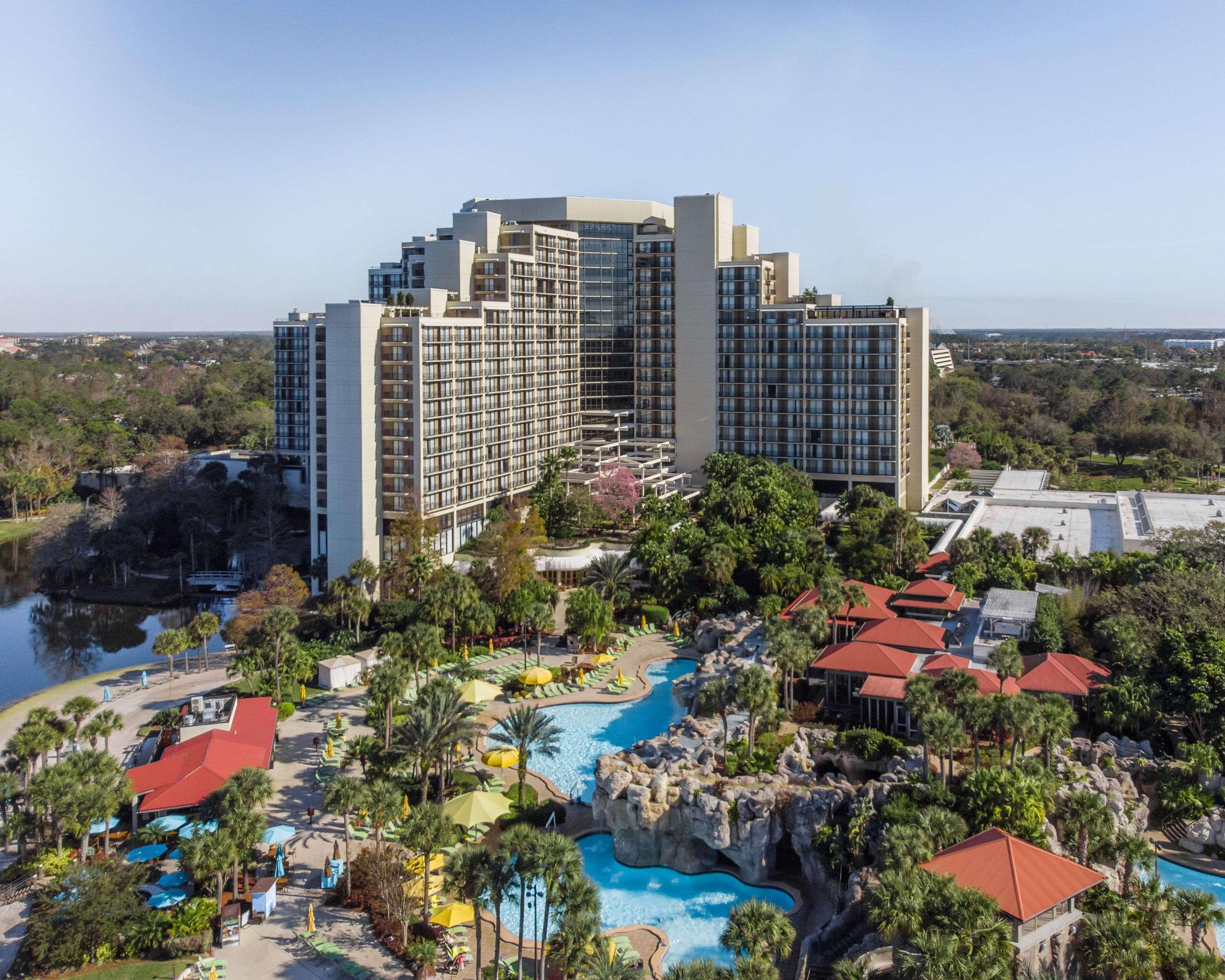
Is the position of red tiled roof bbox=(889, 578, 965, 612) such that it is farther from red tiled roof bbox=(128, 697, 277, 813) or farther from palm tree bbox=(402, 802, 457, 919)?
red tiled roof bbox=(128, 697, 277, 813)

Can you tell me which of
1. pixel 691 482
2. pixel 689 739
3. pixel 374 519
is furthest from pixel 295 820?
pixel 691 482

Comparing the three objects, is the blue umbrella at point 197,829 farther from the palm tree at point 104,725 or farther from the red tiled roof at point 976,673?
the red tiled roof at point 976,673

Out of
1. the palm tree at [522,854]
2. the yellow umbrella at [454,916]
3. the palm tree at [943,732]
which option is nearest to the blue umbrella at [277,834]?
the yellow umbrella at [454,916]

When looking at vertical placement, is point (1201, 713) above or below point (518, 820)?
above

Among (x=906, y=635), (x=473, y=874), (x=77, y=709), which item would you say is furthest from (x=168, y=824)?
(x=906, y=635)

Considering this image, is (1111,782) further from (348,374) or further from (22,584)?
(22,584)

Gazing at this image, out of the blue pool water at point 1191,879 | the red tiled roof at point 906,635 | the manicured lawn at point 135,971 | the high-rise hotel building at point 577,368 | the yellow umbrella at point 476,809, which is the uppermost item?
the high-rise hotel building at point 577,368

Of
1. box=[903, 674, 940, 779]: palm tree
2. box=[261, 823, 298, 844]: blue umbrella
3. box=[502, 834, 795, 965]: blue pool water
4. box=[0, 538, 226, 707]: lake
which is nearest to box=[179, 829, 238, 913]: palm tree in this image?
box=[261, 823, 298, 844]: blue umbrella
